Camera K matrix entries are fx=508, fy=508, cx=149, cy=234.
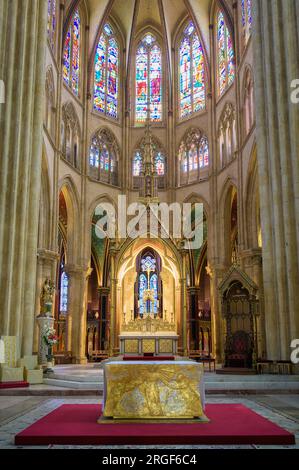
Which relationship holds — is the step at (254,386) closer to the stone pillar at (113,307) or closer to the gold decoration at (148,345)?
the gold decoration at (148,345)

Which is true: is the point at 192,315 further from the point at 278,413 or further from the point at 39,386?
the point at 278,413

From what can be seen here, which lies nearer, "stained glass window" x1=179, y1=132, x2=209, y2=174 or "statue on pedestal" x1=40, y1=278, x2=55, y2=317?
"statue on pedestal" x1=40, y1=278, x2=55, y2=317

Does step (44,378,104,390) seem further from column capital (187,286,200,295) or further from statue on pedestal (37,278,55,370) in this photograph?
column capital (187,286,200,295)

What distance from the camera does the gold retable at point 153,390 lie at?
8211 mm

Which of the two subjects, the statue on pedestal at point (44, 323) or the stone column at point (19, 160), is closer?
the stone column at point (19, 160)

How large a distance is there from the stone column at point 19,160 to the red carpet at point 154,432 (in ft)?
25.0

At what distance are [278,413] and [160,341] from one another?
41.4 feet

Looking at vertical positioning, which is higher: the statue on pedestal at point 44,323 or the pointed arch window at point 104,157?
the pointed arch window at point 104,157

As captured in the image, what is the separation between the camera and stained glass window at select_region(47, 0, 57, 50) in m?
24.6

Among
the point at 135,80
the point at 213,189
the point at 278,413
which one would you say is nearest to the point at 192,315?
the point at 213,189

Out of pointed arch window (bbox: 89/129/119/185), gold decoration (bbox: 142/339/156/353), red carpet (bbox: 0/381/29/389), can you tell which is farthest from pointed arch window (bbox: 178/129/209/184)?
red carpet (bbox: 0/381/29/389)

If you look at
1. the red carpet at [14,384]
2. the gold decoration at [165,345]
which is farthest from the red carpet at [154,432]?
the gold decoration at [165,345]

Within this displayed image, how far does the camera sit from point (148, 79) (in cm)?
3362

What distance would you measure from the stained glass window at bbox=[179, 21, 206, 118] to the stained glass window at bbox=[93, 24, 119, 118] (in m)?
4.24
